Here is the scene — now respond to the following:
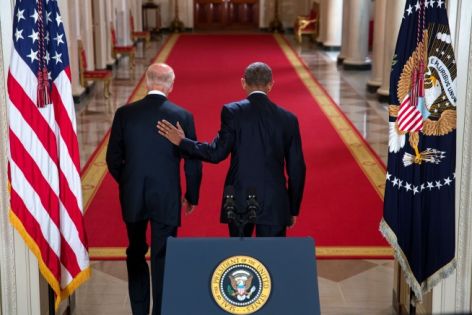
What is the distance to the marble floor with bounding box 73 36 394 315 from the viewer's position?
240 inches

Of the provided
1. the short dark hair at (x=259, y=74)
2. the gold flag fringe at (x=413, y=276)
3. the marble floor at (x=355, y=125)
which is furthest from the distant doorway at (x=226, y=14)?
the gold flag fringe at (x=413, y=276)

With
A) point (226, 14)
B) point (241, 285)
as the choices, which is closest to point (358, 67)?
point (226, 14)

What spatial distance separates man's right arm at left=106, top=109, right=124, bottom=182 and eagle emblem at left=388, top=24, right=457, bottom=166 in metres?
1.79

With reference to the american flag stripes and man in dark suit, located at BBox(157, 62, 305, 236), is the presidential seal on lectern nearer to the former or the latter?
man in dark suit, located at BBox(157, 62, 305, 236)

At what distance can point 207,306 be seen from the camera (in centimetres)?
402

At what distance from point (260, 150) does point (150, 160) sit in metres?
0.72

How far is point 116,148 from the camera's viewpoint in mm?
5141

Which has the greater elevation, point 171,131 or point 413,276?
point 171,131

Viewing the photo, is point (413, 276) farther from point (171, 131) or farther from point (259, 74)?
point (171, 131)

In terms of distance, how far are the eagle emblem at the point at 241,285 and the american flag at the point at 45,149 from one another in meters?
1.46

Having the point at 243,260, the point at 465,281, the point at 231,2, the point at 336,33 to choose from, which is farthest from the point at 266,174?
the point at 231,2

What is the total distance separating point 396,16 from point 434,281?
963 centimetres

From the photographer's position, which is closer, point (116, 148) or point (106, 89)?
point (116, 148)

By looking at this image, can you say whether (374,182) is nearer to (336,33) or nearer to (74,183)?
(74,183)
